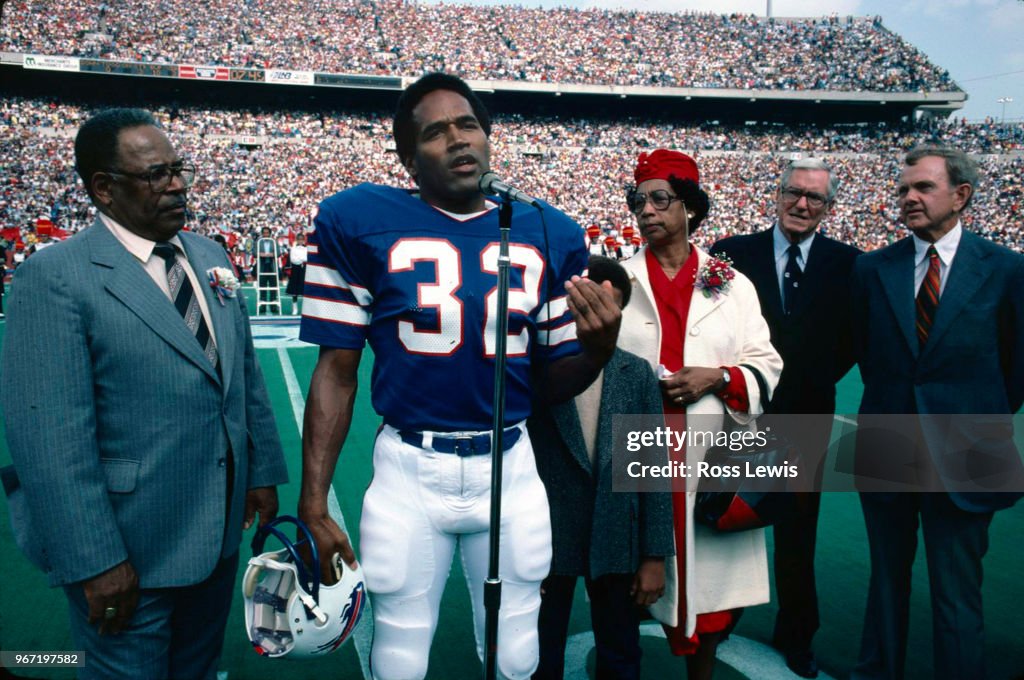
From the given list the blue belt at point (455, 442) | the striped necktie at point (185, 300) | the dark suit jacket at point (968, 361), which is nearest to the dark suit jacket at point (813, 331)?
the dark suit jacket at point (968, 361)

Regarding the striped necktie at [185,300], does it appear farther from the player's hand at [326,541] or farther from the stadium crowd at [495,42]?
Answer: the stadium crowd at [495,42]

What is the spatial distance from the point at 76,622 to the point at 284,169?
33759 mm

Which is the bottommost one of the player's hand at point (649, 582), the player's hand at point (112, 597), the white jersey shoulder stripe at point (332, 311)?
the player's hand at point (649, 582)

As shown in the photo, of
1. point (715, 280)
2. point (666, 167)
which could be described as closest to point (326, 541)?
point (715, 280)

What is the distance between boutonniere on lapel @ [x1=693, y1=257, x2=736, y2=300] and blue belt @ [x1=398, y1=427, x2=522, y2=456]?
1.18m

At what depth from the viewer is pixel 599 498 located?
2393 millimetres

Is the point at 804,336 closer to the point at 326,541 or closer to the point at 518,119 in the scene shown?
the point at 326,541

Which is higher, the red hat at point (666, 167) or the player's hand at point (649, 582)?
the red hat at point (666, 167)

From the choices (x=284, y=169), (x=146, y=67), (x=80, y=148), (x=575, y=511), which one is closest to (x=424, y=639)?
(x=575, y=511)

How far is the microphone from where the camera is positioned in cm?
171

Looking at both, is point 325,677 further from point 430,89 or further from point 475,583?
point 430,89

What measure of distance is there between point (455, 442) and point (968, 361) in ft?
6.71

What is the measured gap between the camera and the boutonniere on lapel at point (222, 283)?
2.16 meters

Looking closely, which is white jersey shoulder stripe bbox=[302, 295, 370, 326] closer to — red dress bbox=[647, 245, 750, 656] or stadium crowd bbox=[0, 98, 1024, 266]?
red dress bbox=[647, 245, 750, 656]
